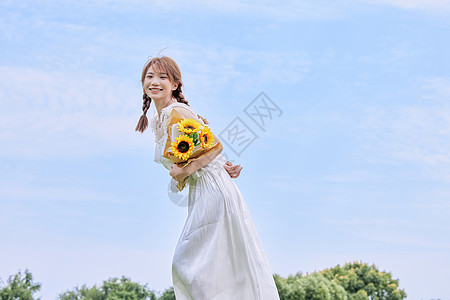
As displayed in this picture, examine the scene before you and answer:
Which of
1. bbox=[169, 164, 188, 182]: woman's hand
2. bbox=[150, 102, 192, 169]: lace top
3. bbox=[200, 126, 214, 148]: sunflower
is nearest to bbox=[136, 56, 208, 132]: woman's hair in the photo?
bbox=[150, 102, 192, 169]: lace top

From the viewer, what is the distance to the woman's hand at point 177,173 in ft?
14.4

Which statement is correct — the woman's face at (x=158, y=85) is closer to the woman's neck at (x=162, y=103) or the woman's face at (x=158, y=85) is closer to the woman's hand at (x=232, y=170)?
the woman's neck at (x=162, y=103)

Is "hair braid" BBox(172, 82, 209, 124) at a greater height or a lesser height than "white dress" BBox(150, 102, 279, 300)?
greater

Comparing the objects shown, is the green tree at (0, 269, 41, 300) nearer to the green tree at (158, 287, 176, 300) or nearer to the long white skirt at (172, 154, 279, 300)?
the green tree at (158, 287, 176, 300)

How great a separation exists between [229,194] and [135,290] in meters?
17.0

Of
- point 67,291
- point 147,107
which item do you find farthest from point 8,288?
point 147,107

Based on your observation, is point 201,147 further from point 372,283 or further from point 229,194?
point 372,283

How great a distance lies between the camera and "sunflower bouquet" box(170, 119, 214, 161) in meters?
4.38

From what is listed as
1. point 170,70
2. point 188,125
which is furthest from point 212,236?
point 170,70

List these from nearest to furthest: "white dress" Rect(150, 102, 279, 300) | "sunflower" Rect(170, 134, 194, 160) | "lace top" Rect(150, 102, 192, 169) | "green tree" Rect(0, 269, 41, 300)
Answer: "white dress" Rect(150, 102, 279, 300) < "sunflower" Rect(170, 134, 194, 160) < "lace top" Rect(150, 102, 192, 169) < "green tree" Rect(0, 269, 41, 300)

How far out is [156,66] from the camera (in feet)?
15.8

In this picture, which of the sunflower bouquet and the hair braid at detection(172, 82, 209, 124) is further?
the hair braid at detection(172, 82, 209, 124)

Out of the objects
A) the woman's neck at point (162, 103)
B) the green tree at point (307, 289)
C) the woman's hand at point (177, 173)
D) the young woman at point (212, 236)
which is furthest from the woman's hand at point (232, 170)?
the green tree at point (307, 289)

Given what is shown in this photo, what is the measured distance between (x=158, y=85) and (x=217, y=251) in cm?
153
